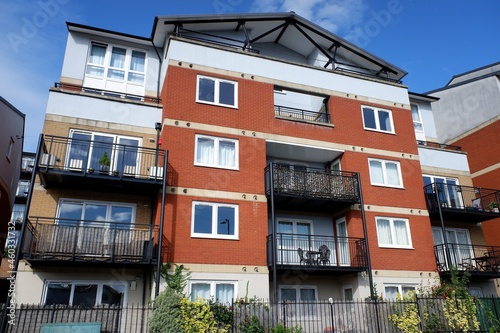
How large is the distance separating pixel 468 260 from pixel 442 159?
544 centimetres

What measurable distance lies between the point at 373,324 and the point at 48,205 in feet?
37.6

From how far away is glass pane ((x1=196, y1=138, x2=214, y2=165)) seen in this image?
48.6 ft

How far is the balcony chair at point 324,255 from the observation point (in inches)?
566

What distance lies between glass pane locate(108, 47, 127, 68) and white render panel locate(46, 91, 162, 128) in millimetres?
2550

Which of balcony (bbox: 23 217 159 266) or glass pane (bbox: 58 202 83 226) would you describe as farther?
glass pane (bbox: 58 202 83 226)

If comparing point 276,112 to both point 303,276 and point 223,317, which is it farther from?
point 223,317

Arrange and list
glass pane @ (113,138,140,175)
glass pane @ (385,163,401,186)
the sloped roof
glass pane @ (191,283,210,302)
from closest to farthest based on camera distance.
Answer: glass pane @ (191,283,210,302), glass pane @ (113,138,140,175), the sloped roof, glass pane @ (385,163,401,186)

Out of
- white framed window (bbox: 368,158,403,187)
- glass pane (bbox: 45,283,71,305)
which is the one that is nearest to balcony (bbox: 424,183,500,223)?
white framed window (bbox: 368,158,403,187)

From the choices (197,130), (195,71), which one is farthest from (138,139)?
(195,71)

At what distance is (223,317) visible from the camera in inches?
447

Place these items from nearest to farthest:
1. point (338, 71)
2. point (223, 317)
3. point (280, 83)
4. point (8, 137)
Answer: point (223, 317) → point (280, 83) → point (338, 71) → point (8, 137)

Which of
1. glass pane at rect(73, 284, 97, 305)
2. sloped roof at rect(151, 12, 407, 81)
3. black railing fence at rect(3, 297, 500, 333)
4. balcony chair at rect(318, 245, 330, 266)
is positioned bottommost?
black railing fence at rect(3, 297, 500, 333)

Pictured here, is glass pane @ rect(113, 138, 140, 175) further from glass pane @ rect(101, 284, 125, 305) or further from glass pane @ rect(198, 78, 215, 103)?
glass pane @ rect(101, 284, 125, 305)

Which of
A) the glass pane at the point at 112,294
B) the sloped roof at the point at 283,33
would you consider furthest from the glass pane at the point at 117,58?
the glass pane at the point at 112,294
